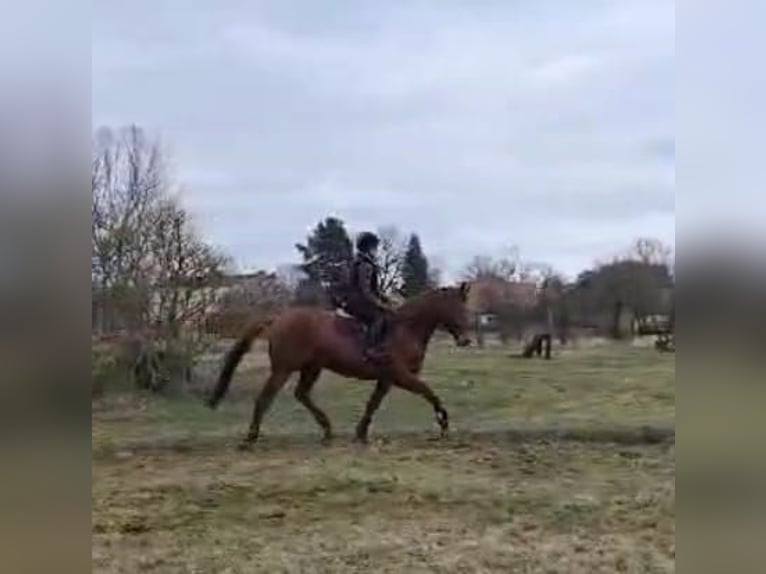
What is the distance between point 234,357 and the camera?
2.14 metres

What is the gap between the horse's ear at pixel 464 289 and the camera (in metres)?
2.09

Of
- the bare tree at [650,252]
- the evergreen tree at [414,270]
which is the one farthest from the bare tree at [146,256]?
the bare tree at [650,252]

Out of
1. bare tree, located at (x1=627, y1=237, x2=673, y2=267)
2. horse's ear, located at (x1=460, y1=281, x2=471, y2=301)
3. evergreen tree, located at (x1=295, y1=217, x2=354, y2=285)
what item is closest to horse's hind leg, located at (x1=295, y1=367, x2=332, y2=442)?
evergreen tree, located at (x1=295, y1=217, x2=354, y2=285)

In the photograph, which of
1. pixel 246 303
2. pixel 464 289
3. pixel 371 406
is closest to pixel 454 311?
pixel 464 289

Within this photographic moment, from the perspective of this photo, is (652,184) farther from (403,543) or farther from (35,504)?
(35,504)

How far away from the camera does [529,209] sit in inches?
77.0

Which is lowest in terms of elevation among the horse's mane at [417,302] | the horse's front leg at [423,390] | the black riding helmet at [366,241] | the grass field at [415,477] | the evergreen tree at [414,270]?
the grass field at [415,477]

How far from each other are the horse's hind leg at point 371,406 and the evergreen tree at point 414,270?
0.63ft

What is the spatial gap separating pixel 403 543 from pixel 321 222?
2.10 feet

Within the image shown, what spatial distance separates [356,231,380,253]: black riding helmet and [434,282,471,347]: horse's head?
0.16m

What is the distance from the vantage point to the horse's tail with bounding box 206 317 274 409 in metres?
2.13

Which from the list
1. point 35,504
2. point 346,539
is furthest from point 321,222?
point 35,504

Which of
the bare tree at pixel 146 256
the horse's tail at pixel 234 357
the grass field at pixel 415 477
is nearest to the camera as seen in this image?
the bare tree at pixel 146 256

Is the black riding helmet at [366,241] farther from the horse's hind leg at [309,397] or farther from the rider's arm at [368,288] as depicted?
the horse's hind leg at [309,397]
